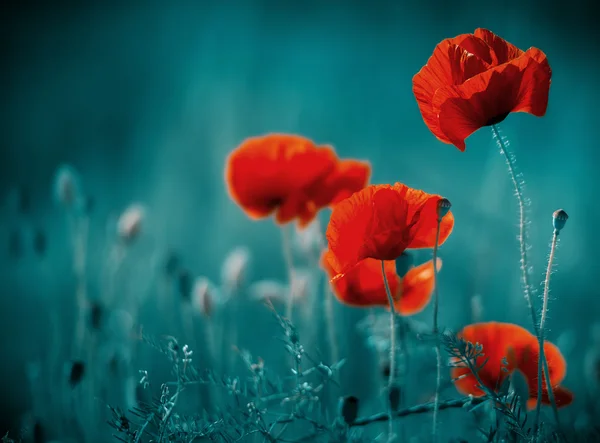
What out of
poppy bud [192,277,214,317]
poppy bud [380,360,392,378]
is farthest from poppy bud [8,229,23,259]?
poppy bud [380,360,392,378]

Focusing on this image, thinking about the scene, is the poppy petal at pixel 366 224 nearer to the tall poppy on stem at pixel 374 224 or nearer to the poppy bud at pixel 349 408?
the tall poppy on stem at pixel 374 224

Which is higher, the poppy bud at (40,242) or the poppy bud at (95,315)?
the poppy bud at (40,242)

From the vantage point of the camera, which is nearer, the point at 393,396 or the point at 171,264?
the point at 393,396

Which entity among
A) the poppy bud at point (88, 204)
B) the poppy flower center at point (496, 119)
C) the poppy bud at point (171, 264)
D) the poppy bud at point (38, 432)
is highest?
the poppy flower center at point (496, 119)

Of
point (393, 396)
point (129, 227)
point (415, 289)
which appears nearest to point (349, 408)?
point (393, 396)

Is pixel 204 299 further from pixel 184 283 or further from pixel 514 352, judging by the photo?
pixel 514 352

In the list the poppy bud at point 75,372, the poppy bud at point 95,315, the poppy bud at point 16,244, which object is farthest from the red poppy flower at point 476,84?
the poppy bud at point 16,244
